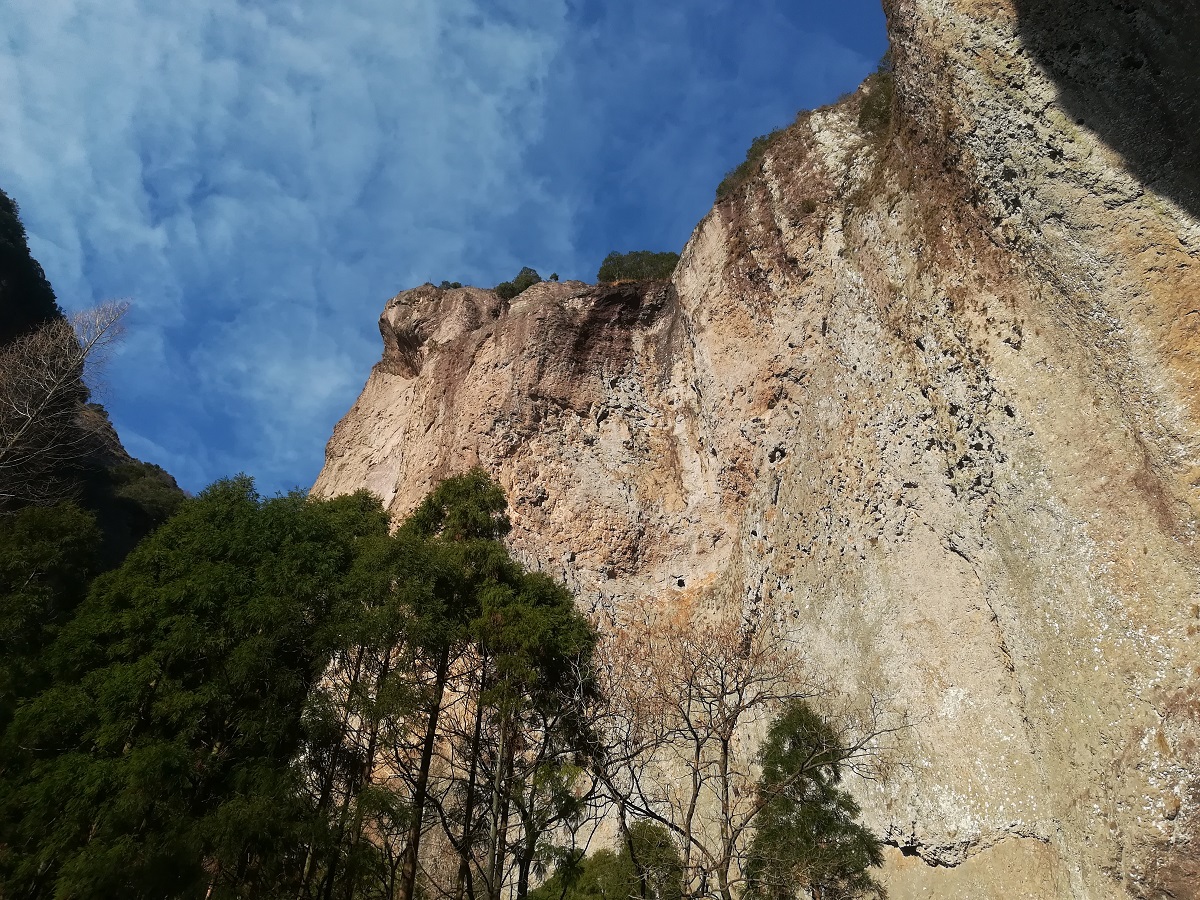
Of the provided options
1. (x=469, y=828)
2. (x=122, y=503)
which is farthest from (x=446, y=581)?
(x=122, y=503)

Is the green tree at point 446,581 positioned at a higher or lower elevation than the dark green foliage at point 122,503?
lower

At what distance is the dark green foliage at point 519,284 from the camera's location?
3155 centimetres

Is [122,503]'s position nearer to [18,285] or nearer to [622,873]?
[18,285]

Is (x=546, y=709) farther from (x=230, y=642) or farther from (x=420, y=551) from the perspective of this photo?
(x=230, y=642)

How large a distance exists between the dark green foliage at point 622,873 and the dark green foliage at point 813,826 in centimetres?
134

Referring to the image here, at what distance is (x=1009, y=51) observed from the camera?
35.9ft

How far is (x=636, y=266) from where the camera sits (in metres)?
29.9

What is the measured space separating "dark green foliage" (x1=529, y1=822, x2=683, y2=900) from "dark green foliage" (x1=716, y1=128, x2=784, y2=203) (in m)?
16.0

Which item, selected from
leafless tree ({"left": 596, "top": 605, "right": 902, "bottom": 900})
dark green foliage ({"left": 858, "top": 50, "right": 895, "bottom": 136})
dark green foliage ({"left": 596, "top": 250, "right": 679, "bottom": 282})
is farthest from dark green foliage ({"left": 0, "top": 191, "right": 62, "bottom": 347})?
dark green foliage ({"left": 858, "top": 50, "right": 895, "bottom": 136})

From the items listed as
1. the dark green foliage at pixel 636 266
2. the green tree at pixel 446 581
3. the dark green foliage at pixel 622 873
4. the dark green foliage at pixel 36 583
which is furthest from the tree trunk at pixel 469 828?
the dark green foliage at pixel 636 266

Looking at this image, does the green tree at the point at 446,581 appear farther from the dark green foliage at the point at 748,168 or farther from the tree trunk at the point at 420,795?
the dark green foliage at the point at 748,168

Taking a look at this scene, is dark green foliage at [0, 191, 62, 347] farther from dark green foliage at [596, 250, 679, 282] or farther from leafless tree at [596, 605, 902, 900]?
leafless tree at [596, 605, 902, 900]

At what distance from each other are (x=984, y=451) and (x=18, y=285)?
35.7 metres

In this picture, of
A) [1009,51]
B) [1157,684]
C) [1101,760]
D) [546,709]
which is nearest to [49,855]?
[546,709]
